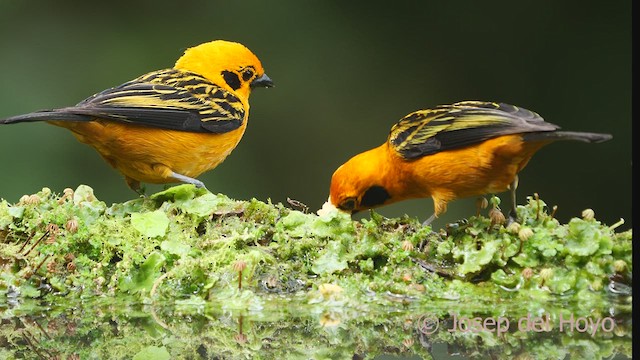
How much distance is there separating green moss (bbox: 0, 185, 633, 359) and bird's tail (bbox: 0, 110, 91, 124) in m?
0.44

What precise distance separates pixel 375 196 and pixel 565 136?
1.43 m

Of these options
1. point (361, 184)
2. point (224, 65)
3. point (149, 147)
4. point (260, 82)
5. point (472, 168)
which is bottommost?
point (361, 184)

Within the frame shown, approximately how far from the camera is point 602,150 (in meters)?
9.30

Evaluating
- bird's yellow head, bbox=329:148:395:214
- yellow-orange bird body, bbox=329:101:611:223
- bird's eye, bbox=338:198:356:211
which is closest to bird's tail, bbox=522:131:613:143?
yellow-orange bird body, bbox=329:101:611:223

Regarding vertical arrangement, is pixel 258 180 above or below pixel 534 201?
below

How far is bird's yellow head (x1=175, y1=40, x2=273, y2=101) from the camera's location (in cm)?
626

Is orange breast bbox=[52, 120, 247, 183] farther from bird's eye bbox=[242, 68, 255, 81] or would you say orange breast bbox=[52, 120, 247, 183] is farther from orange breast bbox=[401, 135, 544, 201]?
orange breast bbox=[401, 135, 544, 201]

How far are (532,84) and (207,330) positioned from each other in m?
6.58

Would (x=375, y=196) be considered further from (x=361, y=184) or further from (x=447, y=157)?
(x=447, y=157)

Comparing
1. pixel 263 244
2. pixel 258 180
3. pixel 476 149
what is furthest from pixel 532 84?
pixel 263 244

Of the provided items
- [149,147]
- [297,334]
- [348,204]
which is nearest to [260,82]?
[149,147]

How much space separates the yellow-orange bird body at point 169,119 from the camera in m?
5.30

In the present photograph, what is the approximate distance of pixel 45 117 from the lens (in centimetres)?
494

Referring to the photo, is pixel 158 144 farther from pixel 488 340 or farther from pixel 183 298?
pixel 488 340
